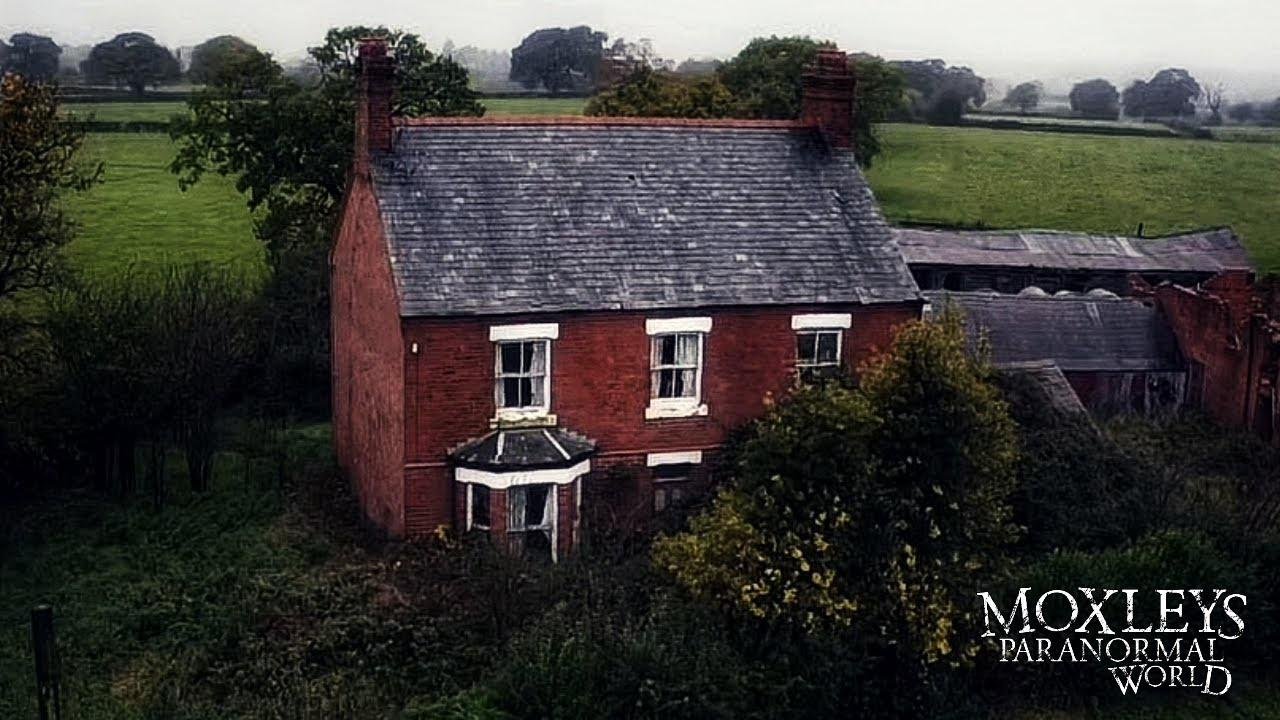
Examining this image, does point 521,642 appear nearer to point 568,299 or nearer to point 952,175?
point 568,299

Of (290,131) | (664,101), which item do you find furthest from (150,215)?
(664,101)

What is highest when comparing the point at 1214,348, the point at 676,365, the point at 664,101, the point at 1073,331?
the point at 664,101

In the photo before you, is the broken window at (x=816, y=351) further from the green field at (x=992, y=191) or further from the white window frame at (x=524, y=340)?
the green field at (x=992, y=191)

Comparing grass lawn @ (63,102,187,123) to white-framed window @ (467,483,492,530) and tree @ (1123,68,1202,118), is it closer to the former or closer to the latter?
white-framed window @ (467,483,492,530)

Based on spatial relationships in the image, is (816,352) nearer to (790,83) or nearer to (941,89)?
(790,83)

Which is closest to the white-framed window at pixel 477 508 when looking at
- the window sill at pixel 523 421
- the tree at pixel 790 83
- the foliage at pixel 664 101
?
the window sill at pixel 523 421

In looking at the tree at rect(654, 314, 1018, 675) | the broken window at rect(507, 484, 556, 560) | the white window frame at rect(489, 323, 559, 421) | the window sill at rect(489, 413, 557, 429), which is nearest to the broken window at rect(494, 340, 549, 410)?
the white window frame at rect(489, 323, 559, 421)
